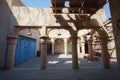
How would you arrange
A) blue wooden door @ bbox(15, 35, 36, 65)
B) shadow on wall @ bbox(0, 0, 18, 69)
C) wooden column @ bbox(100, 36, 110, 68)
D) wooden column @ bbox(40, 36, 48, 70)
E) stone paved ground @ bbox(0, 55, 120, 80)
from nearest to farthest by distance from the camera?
stone paved ground @ bbox(0, 55, 120, 80) < shadow on wall @ bbox(0, 0, 18, 69) < wooden column @ bbox(40, 36, 48, 70) < wooden column @ bbox(100, 36, 110, 68) < blue wooden door @ bbox(15, 35, 36, 65)

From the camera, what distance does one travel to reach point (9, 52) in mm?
8375

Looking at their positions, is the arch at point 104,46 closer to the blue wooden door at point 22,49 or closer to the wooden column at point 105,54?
the wooden column at point 105,54

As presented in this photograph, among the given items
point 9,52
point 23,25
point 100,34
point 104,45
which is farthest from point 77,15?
point 9,52

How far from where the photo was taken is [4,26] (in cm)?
838

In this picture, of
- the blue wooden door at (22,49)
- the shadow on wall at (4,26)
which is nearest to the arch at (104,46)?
the shadow on wall at (4,26)

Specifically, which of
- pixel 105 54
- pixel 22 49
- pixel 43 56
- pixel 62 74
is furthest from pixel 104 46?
pixel 22 49

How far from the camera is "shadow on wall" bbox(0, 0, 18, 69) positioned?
815 cm

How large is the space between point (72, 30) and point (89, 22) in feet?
4.71

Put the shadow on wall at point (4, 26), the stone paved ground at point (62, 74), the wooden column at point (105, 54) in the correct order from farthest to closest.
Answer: the wooden column at point (105, 54) < the shadow on wall at point (4, 26) < the stone paved ground at point (62, 74)

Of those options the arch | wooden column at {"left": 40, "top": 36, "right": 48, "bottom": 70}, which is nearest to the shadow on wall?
wooden column at {"left": 40, "top": 36, "right": 48, "bottom": 70}

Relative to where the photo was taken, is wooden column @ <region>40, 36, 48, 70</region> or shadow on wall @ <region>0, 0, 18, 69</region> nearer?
shadow on wall @ <region>0, 0, 18, 69</region>

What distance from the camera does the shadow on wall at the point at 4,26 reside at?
321 inches

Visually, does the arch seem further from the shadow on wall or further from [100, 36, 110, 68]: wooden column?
the shadow on wall

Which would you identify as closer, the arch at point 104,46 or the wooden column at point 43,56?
the wooden column at point 43,56
